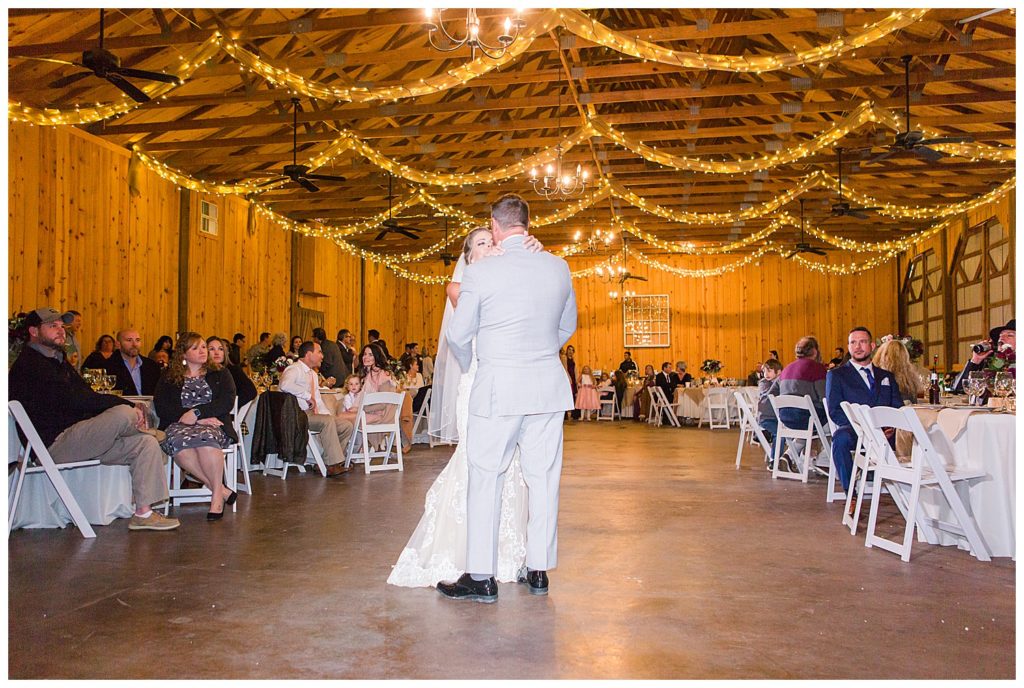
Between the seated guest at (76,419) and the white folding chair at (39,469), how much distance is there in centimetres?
10

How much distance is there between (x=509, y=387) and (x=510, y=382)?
20 millimetres

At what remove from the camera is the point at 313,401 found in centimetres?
726

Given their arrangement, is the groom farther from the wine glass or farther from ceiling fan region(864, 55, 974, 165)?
ceiling fan region(864, 55, 974, 165)

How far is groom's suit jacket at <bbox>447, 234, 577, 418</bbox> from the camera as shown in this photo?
318cm

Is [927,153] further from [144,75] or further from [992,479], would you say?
[144,75]

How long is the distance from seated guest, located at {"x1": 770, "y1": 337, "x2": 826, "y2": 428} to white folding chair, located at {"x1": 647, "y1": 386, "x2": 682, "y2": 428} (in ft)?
23.3

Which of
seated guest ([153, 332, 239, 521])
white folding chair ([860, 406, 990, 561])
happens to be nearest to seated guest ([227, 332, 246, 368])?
seated guest ([153, 332, 239, 521])

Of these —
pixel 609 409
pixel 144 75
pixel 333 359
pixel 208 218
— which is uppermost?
pixel 144 75

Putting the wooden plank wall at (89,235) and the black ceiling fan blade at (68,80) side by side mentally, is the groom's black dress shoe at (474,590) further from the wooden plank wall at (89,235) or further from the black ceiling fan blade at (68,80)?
the wooden plank wall at (89,235)

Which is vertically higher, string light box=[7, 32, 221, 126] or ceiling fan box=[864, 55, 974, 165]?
string light box=[7, 32, 221, 126]

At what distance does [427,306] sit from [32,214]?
484 inches

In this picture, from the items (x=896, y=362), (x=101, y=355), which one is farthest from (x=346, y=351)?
(x=896, y=362)

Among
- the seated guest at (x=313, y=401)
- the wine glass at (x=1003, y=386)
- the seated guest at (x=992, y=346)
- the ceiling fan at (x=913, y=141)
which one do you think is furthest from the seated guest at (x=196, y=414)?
the ceiling fan at (x=913, y=141)

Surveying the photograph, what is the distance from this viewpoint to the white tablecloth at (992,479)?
12.9 feet
